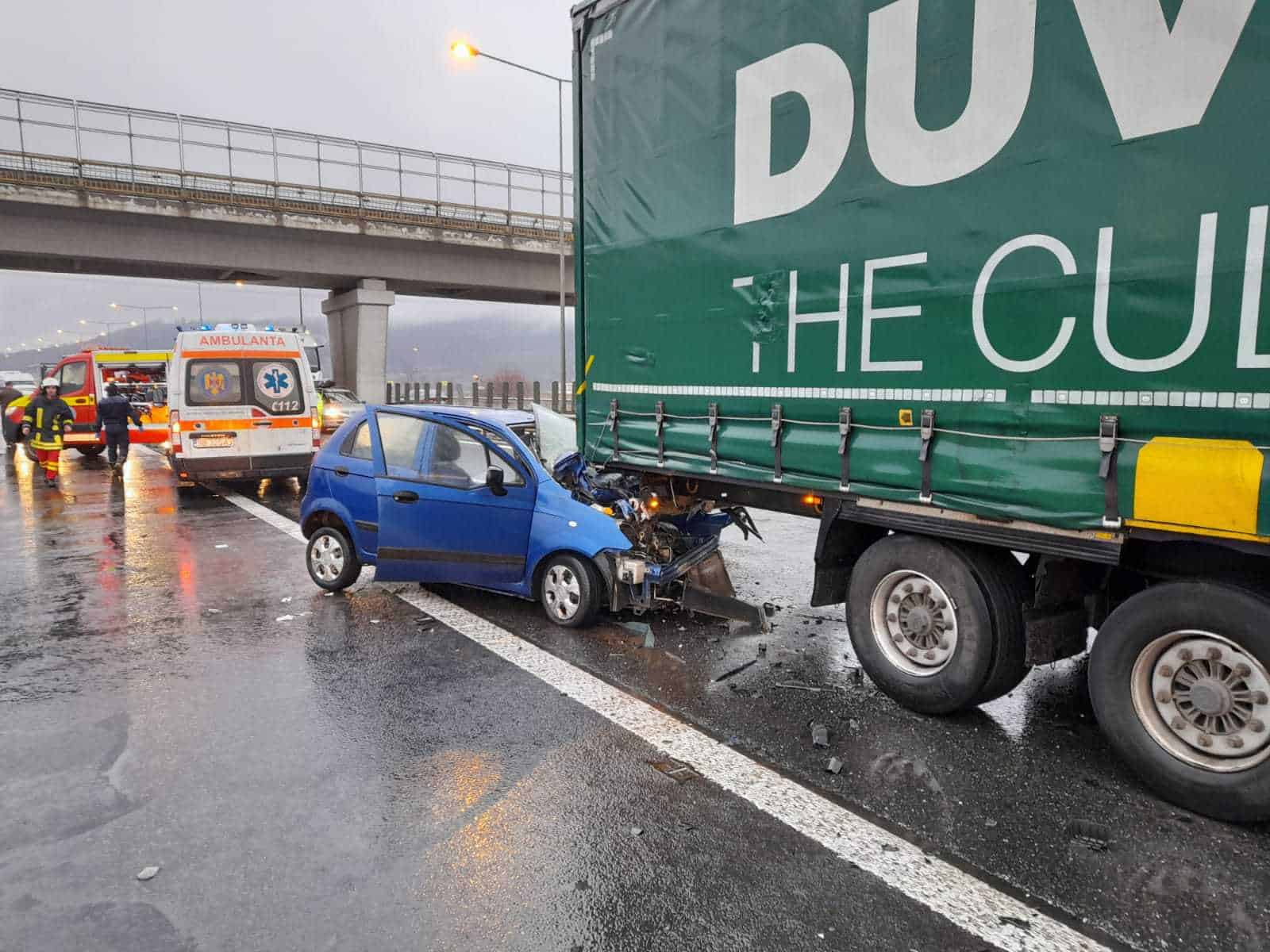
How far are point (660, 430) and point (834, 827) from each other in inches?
123

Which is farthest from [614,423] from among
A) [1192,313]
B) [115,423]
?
[115,423]

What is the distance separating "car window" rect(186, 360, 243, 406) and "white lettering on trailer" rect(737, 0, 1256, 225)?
10.9 m

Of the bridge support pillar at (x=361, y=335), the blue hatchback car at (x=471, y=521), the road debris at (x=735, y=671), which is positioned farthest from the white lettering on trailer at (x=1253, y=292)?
the bridge support pillar at (x=361, y=335)

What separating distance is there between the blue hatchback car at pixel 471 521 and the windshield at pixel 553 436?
0.37 ft

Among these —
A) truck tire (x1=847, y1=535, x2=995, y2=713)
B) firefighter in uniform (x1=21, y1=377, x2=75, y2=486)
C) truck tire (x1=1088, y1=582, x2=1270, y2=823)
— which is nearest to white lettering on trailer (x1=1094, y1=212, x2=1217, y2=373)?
truck tire (x1=1088, y1=582, x2=1270, y2=823)

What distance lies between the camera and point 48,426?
48.8 feet

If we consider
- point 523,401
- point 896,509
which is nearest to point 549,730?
point 896,509

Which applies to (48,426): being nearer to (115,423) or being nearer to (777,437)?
(115,423)

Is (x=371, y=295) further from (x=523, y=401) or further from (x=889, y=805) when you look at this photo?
(x=889, y=805)

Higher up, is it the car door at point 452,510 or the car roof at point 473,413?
the car roof at point 473,413

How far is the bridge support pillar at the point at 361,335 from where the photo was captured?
34.5 metres

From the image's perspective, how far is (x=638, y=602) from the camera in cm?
609

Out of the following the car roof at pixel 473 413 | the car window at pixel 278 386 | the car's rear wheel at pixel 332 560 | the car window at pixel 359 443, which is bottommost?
the car's rear wheel at pixel 332 560

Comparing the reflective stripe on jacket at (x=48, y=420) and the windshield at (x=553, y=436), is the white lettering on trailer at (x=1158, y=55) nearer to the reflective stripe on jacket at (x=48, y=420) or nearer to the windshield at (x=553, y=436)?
the windshield at (x=553, y=436)
